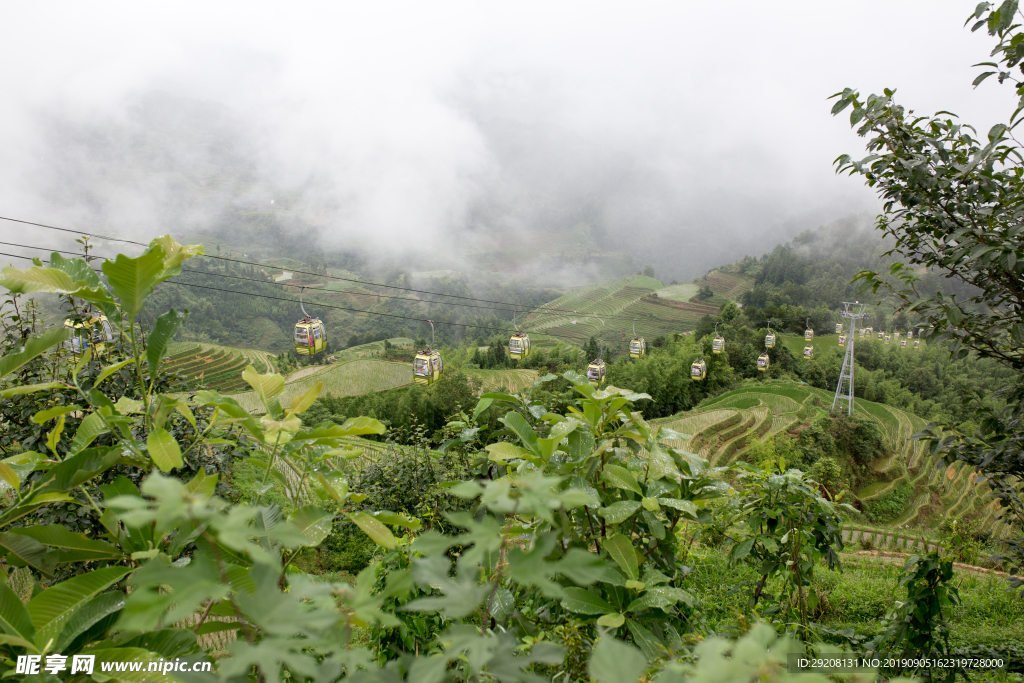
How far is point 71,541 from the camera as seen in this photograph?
1.49 ft

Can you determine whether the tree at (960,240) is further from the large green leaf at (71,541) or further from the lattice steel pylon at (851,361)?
the lattice steel pylon at (851,361)

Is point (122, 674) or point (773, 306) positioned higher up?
point (773, 306)

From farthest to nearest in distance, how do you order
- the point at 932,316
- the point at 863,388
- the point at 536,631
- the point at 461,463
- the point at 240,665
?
the point at 863,388, the point at 461,463, the point at 932,316, the point at 536,631, the point at 240,665

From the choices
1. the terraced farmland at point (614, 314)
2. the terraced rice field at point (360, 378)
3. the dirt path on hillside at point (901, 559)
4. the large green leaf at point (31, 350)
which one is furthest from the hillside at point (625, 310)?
the large green leaf at point (31, 350)

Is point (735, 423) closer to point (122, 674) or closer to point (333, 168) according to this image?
point (122, 674)

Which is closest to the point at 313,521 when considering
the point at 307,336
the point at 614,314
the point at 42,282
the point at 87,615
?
the point at 87,615

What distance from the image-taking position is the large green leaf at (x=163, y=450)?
17.4 inches

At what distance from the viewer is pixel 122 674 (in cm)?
38

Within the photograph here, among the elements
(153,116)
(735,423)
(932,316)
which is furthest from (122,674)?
(153,116)

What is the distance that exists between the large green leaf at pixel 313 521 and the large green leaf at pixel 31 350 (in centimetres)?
34

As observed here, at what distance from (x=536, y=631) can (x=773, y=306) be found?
78.3 ft

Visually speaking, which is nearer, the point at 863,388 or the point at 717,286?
the point at 863,388

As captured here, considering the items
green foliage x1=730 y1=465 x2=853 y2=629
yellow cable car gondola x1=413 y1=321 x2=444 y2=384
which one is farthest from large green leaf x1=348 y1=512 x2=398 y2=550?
yellow cable car gondola x1=413 y1=321 x2=444 y2=384

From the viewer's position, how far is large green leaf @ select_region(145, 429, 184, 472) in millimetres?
441
